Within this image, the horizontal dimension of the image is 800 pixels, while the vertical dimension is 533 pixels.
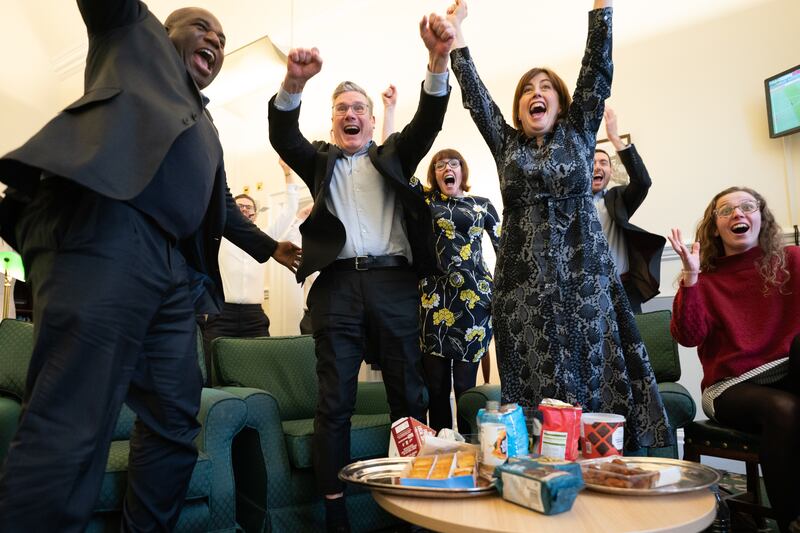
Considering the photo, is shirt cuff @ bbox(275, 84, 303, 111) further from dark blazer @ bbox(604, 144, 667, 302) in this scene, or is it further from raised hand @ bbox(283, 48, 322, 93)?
dark blazer @ bbox(604, 144, 667, 302)

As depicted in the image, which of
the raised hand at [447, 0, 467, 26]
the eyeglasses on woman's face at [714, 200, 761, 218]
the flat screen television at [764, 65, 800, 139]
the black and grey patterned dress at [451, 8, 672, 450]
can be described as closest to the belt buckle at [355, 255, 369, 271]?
the black and grey patterned dress at [451, 8, 672, 450]

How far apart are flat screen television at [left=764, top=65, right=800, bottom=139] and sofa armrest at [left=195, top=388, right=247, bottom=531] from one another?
117 inches

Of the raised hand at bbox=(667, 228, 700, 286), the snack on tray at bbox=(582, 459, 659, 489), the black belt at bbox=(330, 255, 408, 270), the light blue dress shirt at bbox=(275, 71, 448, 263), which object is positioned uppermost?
the light blue dress shirt at bbox=(275, 71, 448, 263)

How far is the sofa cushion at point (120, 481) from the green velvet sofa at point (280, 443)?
0.23m

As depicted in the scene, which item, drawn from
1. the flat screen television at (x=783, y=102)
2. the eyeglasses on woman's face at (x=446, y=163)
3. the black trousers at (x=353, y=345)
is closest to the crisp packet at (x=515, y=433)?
the black trousers at (x=353, y=345)

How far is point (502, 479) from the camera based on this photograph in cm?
98

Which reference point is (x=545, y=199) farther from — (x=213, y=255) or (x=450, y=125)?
(x=450, y=125)

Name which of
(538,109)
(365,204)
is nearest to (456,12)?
(538,109)

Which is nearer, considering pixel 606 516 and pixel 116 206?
pixel 606 516

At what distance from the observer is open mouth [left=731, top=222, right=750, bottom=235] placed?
6.26 ft

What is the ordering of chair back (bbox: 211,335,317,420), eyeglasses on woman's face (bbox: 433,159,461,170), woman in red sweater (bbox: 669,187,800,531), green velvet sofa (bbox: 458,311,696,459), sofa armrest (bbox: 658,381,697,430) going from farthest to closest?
eyeglasses on woman's face (bbox: 433,159,461,170) → chair back (bbox: 211,335,317,420) → sofa armrest (bbox: 658,381,697,430) → green velvet sofa (bbox: 458,311,696,459) → woman in red sweater (bbox: 669,187,800,531)

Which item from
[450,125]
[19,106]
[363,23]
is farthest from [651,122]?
[19,106]

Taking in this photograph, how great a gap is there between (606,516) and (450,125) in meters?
3.73

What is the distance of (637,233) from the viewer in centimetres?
242
